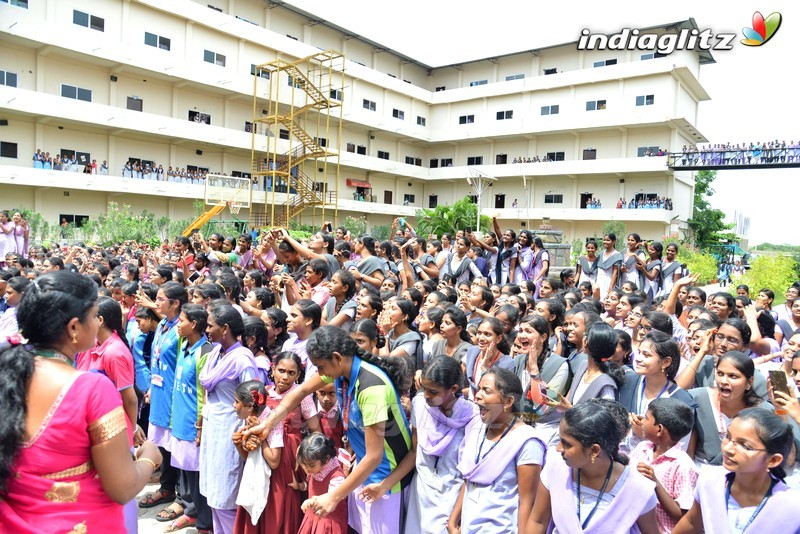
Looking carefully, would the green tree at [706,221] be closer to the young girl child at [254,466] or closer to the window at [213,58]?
the window at [213,58]

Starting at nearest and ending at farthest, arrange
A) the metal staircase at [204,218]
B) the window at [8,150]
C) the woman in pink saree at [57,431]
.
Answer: the woman in pink saree at [57,431]
the window at [8,150]
the metal staircase at [204,218]

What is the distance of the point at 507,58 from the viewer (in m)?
37.2

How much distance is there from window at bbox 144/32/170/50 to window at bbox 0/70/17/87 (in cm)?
559

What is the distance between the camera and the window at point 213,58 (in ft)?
90.1

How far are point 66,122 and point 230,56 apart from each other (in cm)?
871

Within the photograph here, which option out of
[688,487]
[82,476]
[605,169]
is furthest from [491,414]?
[605,169]

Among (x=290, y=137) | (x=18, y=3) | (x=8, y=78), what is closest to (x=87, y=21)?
(x=18, y=3)

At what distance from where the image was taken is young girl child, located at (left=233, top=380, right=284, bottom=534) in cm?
329

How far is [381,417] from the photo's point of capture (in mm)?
2658

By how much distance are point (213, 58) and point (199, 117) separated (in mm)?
3025

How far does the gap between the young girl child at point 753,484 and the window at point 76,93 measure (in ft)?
90.6

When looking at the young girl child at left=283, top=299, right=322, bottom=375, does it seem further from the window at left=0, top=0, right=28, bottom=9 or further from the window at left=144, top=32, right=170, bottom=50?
the window at left=144, top=32, right=170, bottom=50

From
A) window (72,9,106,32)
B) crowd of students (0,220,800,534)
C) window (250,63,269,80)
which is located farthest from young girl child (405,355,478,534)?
window (250,63,269,80)

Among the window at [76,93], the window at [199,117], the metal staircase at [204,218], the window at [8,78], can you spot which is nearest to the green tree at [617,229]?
the metal staircase at [204,218]
